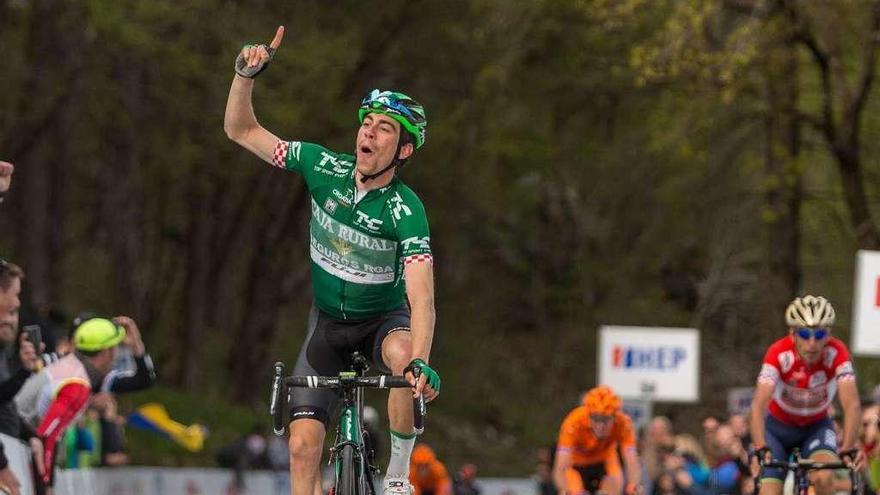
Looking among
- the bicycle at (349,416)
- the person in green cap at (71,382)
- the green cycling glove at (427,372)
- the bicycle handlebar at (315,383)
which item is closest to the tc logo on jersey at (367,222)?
the bicycle at (349,416)

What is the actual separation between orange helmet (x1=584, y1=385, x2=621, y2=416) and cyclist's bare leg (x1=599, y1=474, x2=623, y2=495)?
1.59 ft

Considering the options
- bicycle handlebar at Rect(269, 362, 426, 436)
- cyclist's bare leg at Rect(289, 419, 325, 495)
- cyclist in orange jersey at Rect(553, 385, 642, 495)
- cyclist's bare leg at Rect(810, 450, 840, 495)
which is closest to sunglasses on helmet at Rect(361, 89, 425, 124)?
bicycle handlebar at Rect(269, 362, 426, 436)

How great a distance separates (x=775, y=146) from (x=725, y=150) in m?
9.02

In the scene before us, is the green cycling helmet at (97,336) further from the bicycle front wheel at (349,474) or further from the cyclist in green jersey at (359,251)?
the bicycle front wheel at (349,474)

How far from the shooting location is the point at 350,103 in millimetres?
36156

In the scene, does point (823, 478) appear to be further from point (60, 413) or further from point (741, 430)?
point (741, 430)

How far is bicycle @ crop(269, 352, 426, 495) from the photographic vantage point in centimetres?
1021

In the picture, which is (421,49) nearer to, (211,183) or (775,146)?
(211,183)

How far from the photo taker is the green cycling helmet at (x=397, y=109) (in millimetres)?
10828

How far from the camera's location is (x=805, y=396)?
15125 millimetres

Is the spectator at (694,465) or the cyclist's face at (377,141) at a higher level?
the cyclist's face at (377,141)

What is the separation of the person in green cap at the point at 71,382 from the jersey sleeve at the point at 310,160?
2922 mm

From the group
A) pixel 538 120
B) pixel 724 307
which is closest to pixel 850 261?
pixel 724 307

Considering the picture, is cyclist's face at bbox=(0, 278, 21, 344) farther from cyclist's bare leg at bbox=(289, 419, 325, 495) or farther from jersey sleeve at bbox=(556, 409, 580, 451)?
jersey sleeve at bbox=(556, 409, 580, 451)
